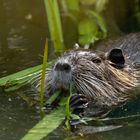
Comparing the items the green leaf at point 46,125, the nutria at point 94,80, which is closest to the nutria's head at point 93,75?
the nutria at point 94,80

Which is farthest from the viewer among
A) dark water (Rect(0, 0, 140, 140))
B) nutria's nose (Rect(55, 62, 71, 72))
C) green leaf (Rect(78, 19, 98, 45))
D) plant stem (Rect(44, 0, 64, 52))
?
green leaf (Rect(78, 19, 98, 45))

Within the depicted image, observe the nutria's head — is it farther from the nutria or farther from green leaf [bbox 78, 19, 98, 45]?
green leaf [bbox 78, 19, 98, 45]

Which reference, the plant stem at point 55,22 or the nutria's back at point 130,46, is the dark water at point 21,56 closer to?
the plant stem at point 55,22

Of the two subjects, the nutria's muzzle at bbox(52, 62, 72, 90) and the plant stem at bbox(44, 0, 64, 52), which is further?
the plant stem at bbox(44, 0, 64, 52)

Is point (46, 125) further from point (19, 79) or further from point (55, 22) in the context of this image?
point (55, 22)

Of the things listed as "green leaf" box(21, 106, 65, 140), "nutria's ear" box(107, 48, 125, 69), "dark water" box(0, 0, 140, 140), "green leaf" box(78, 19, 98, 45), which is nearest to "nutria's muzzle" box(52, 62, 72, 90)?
"green leaf" box(21, 106, 65, 140)

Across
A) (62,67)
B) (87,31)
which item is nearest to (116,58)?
(62,67)

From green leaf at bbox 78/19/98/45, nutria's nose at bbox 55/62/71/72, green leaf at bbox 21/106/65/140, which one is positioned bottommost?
green leaf at bbox 21/106/65/140

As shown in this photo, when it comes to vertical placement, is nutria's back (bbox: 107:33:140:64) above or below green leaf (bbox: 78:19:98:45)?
below
